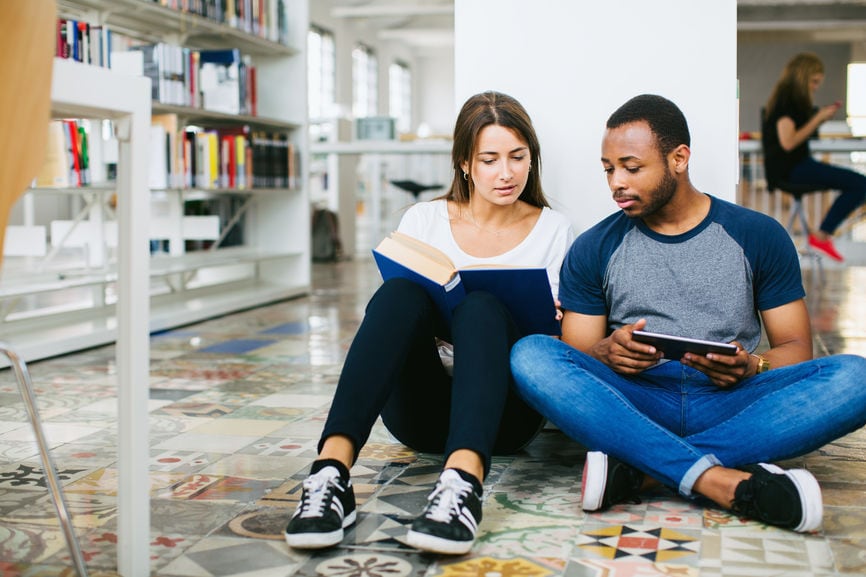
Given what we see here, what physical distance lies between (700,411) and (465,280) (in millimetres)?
467

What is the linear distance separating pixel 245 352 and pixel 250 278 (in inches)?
87.1

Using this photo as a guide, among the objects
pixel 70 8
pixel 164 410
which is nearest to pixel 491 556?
pixel 164 410

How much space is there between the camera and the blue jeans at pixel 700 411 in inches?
63.6

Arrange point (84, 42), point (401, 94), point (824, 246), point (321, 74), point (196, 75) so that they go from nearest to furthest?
point (84, 42) → point (196, 75) → point (824, 246) → point (321, 74) → point (401, 94)

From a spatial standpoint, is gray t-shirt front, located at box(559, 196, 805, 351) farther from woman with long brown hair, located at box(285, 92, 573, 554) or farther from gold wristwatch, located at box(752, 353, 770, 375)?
woman with long brown hair, located at box(285, 92, 573, 554)

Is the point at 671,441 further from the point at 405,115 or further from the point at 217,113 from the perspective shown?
the point at 405,115

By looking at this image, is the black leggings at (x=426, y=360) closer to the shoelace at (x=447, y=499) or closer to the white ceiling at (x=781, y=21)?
the shoelace at (x=447, y=499)

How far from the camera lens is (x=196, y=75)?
15.0 ft

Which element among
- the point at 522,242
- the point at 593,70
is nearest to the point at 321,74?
the point at 593,70

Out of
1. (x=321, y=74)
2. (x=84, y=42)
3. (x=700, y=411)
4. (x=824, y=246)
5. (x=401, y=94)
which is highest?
(x=401, y=94)

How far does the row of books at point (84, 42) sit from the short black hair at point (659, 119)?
2.43 meters

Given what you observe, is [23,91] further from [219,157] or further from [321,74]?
[321,74]

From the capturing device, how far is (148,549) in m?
1.36

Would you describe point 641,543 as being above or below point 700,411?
below
